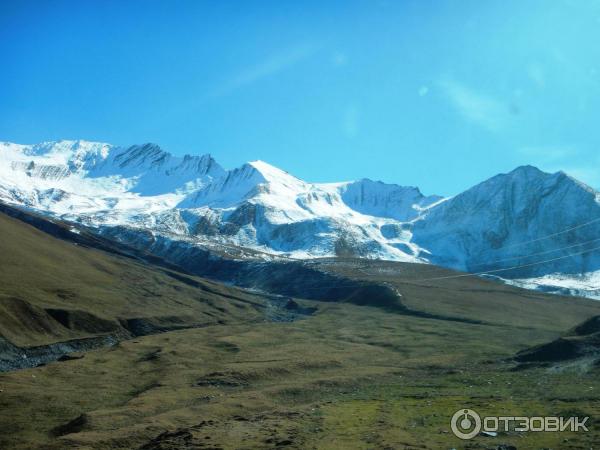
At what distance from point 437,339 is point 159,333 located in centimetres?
7382

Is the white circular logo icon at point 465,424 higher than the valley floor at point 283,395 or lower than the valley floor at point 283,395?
higher

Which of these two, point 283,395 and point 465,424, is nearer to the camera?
point 465,424

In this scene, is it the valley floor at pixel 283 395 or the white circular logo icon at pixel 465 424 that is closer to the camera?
the white circular logo icon at pixel 465 424

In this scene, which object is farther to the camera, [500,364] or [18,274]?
[18,274]

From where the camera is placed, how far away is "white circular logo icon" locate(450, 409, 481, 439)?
154 ft

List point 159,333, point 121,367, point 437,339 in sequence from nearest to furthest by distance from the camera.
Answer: point 121,367, point 437,339, point 159,333

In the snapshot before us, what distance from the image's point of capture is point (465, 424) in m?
49.9

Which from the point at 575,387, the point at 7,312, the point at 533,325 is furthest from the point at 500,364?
the point at 7,312

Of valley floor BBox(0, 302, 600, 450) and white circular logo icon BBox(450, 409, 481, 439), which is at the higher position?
white circular logo icon BBox(450, 409, 481, 439)

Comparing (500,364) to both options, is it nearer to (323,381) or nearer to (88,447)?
(323,381)

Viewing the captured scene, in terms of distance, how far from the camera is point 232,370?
94062 mm

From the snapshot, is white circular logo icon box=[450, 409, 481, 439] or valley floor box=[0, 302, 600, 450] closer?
white circular logo icon box=[450, 409, 481, 439]

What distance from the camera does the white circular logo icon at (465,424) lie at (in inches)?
1848

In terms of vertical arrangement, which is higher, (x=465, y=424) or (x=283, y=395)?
(x=465, y=424)
